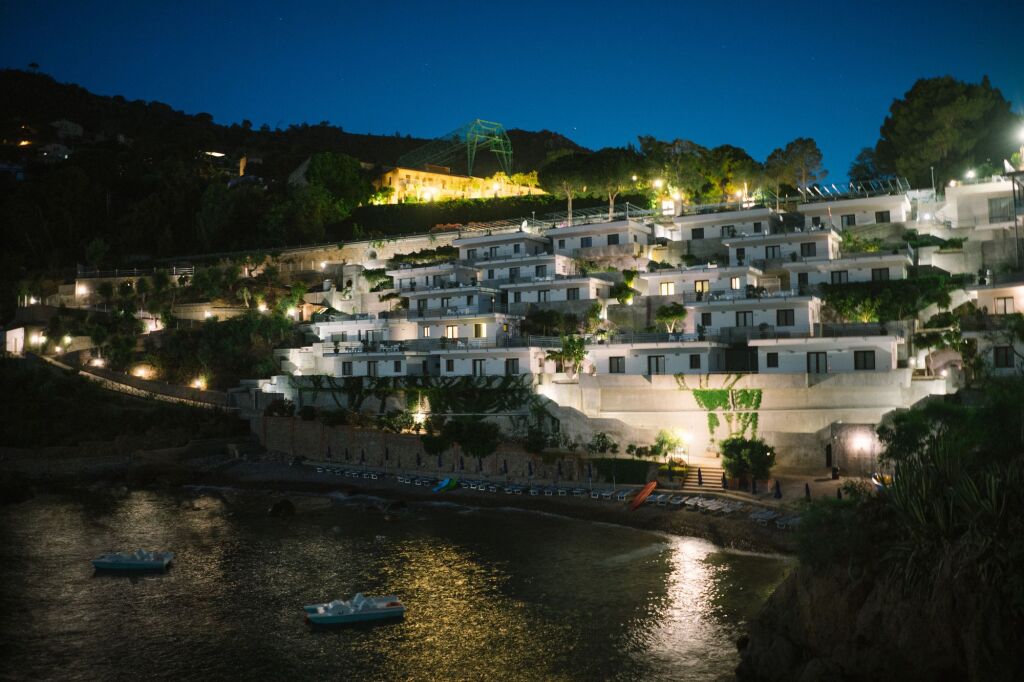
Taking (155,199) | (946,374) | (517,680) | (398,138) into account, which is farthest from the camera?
(398,138)

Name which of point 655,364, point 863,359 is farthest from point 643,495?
point 863,359

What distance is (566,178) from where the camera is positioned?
261ft

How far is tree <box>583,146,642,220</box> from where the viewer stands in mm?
77250

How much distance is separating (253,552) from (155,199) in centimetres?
8217

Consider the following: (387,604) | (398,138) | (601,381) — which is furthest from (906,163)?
(398,138)

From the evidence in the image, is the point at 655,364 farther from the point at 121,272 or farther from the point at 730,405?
the point at 121,272

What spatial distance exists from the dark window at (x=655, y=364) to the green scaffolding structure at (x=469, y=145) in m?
58.2

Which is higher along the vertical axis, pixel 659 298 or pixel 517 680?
pixel 659 298

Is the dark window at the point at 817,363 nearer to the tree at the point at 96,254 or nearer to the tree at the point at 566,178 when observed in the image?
the tree at the point at 566,178

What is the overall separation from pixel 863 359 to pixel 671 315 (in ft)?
38.3

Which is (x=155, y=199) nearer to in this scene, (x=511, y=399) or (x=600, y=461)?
(x=511, y=399)

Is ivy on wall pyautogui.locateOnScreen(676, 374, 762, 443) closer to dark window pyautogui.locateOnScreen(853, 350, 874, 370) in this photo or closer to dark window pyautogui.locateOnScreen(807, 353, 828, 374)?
dark window pyautogui.locateOnScreen(807, 353, 828, 374)

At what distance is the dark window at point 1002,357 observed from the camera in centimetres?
4322

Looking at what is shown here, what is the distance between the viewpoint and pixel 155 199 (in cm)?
Answer: 10494
